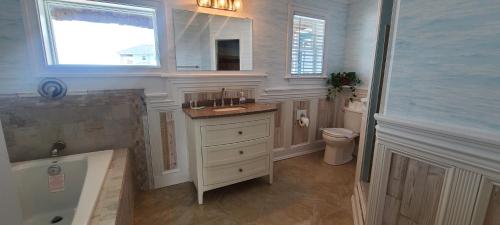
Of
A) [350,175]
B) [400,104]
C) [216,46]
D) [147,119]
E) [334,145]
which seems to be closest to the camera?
[400,104]

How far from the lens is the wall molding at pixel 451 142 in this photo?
740 mm

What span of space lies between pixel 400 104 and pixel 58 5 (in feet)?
7.97

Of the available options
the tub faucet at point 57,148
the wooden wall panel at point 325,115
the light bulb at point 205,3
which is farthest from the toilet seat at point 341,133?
the tub faucet at point 57,148

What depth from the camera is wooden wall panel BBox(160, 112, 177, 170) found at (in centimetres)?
214

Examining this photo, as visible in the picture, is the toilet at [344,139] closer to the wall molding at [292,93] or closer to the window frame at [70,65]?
the wall molding at [292,93]

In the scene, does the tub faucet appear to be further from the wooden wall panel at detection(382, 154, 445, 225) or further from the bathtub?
the wooden wall panel at detection(382, 154, 445, 225)

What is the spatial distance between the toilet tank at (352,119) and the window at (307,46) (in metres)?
0.66

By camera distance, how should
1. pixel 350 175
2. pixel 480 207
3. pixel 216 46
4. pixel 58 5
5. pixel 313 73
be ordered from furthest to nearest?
pixel 313 73 → pixel 350 175 → pixel 216 46 → pixel 58 5 → pixel 480 207

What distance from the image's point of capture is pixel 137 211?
1.85 meters

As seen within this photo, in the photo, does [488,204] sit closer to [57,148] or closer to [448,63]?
[448,63]

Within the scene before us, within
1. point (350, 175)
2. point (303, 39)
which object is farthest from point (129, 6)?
point (350, 175)

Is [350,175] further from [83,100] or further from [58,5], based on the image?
[58,5]

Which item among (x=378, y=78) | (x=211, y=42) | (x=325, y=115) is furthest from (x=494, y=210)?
(x=325, y=115)

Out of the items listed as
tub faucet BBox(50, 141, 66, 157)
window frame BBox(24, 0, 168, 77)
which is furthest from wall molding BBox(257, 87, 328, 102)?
tub faucet BBox(50, 141, 66, 157)
